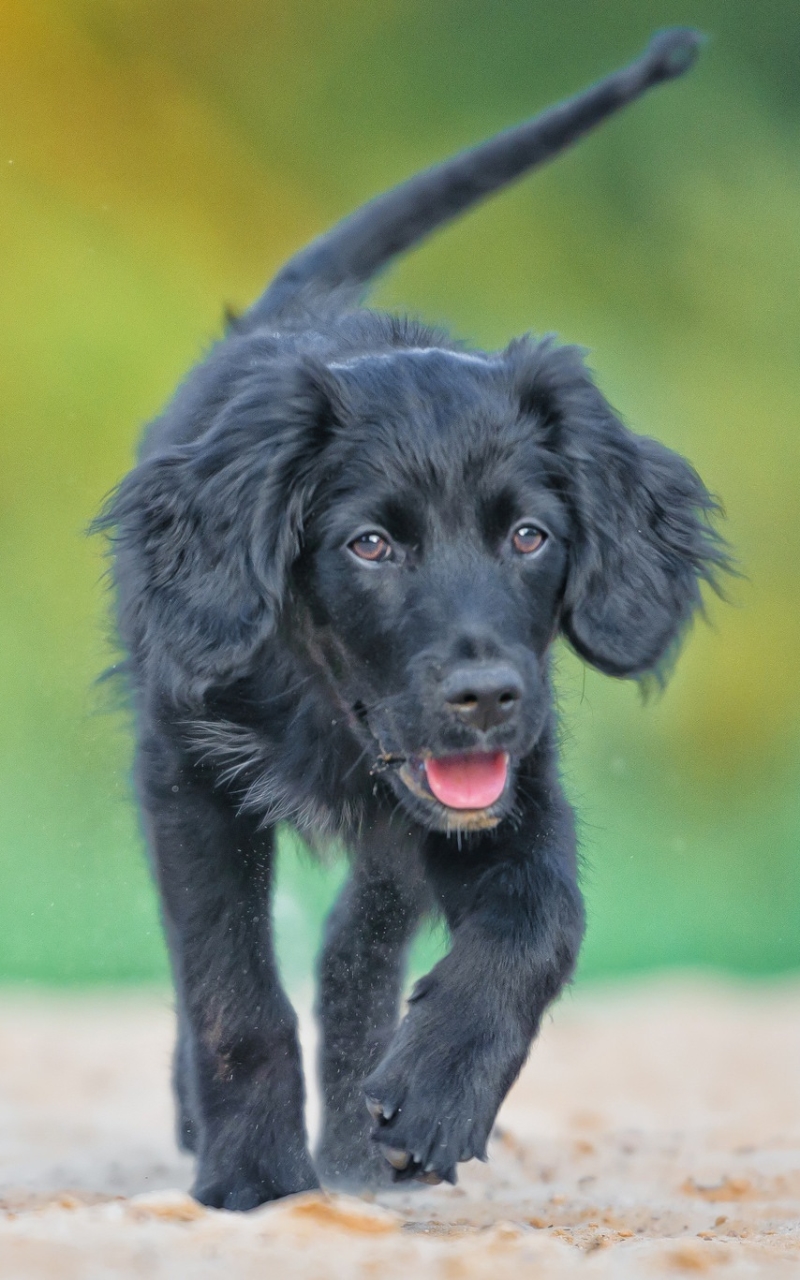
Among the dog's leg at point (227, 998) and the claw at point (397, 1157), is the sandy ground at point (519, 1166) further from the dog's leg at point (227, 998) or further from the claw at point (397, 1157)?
the dog's leg at point (227, 998)

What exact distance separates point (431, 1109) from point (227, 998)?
68cm

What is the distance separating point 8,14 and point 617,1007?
677cm

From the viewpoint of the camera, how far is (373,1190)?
389 centimetres

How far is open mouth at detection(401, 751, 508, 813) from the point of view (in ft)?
9.77

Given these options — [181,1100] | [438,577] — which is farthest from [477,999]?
[181,1100]

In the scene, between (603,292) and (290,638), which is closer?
(290,638)

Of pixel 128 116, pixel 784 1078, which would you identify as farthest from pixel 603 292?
pixel 784 1078

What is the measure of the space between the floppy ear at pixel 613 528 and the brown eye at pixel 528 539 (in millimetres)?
126

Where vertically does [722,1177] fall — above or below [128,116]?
below

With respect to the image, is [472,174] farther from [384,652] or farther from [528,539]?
[384,652]

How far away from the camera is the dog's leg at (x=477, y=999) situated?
274 cm

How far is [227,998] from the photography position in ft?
10.8

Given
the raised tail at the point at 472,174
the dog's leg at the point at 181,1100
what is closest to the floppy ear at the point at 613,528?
the dog's leg at the point at 181,1100

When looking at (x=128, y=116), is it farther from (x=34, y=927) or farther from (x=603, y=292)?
(x=34, y=927)
